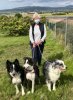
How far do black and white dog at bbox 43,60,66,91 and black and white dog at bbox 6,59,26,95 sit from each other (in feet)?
2.22

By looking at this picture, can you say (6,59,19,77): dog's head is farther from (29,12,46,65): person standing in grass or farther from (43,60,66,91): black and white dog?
(29,12,46,65): person standing in grass

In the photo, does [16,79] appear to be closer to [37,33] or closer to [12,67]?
[12,67]

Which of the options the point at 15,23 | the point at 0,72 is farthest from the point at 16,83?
the point at 15,23

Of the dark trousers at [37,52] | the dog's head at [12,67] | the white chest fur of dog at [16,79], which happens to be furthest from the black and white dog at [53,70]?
the dark trousers at [37,52]

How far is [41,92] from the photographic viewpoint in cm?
922

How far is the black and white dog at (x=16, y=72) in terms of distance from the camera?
864 cm

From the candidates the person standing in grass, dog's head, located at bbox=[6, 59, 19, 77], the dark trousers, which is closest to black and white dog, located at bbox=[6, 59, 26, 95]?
dog's head, located at bbox=[6, 59, 19, 77]

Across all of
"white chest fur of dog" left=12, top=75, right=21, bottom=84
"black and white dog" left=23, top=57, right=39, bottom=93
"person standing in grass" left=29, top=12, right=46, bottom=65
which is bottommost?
"white chest fur of dog" left=12, top=75, right=21, bottom=84

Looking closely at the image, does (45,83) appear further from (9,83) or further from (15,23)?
(15,23)

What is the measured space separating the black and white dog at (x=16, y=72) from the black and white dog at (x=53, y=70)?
68 centimetres

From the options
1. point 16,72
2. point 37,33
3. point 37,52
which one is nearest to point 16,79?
point 16,72

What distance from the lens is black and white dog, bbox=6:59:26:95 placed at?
8641mm

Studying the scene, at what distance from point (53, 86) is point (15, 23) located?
83.0ft

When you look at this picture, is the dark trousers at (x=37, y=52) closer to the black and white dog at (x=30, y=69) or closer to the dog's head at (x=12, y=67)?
the black and white dog at (x=30, y=69)
